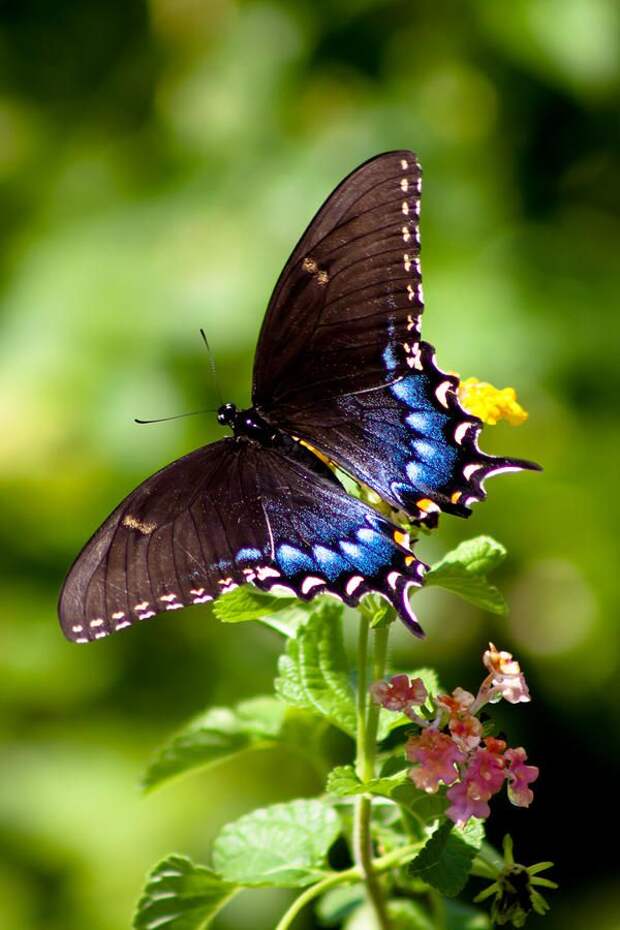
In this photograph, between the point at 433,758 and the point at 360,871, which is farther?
the point at 360,871

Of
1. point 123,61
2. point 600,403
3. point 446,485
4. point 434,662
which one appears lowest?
point 434,662

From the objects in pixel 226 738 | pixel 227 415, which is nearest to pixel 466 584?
pixel 226 738

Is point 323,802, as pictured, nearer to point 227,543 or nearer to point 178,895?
point 178,895

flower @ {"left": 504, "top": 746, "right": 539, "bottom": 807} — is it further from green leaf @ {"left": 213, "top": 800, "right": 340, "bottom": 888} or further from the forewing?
the forewing

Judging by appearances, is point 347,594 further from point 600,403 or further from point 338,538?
point 600,403

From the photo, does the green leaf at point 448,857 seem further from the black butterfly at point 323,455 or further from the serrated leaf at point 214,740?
the serrated leaf at point 214,740

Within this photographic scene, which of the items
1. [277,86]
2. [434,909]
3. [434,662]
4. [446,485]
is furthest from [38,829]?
[277,86]

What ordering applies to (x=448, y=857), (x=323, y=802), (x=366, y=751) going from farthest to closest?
(x=323, y=802) → (x=366, y=751) → (x=448, y=857)
